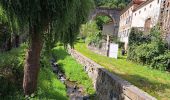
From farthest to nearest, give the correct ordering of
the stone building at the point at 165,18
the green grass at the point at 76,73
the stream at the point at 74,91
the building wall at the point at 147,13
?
1. the building wall at the point at 147,13
2. the stone building at the point at 165,18
3. the green grass at the point at 76,73
4. the stream at the point at 74,91

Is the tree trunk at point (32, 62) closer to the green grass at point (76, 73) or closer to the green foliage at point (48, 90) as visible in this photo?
the green foliage at point (48, 90)

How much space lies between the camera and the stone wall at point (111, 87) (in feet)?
34.8

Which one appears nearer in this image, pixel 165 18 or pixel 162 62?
pixel 162 62

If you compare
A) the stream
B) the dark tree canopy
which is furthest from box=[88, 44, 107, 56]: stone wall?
the dark tree canopy

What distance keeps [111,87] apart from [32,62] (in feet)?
11.6

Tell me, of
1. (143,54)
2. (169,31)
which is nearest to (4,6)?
(143,54)

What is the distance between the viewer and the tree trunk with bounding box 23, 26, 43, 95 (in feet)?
41.7

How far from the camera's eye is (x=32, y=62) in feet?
42.7

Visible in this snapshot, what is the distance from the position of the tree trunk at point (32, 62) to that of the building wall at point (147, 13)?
23.3m

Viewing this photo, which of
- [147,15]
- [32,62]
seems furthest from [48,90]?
A: [147,15]

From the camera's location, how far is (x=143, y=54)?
25.5 metres

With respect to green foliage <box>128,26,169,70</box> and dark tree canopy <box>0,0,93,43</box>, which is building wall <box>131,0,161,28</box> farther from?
dark tree canopy <box>0,0,93,43</box>

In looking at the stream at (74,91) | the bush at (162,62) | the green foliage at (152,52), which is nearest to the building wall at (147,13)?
the green foliage at (152,52)

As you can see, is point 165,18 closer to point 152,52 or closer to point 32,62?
point 152,52
